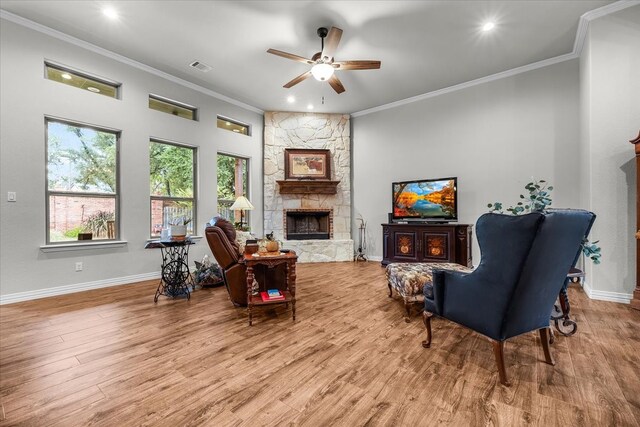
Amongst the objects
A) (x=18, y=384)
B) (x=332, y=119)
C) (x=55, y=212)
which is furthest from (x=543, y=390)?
(x=332, y=119)

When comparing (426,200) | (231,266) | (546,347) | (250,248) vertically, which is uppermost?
(426,200)

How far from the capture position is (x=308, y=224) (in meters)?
6.59

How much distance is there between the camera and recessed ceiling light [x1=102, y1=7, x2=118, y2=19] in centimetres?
319

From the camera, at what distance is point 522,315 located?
1.73 metres

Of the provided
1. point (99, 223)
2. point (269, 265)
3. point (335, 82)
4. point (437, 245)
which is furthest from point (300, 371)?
point (99, 223)

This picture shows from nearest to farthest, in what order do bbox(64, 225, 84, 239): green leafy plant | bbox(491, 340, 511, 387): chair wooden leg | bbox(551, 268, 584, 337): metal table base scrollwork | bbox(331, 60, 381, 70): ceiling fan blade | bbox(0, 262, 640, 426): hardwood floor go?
1. bbox(0, 262, 640, 426): hardwood floor
2. bbox(491, 340, 511, 387): chair wooden leg
3. bbox(551, 268, 584, 337): metal table base scrollwork
4. bbox(331, 60, 381, 70): ceiling fan blade
5. bbox(64, 225, 84, 239): green leafy plant

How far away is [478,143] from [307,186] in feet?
11.4

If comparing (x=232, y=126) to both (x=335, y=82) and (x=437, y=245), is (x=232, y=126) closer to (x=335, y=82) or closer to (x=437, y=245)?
(x=335, y=82)

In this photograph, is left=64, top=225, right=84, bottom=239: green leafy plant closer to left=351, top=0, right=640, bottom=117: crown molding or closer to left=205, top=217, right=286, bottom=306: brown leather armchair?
left=205, top=217, right=286, bottom=306: brown leather armchair

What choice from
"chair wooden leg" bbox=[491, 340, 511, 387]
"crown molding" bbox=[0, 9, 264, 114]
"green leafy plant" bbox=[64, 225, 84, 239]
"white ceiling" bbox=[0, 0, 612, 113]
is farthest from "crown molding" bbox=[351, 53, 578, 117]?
"green leafy plant" bbox=[64, 225, 84, 239]

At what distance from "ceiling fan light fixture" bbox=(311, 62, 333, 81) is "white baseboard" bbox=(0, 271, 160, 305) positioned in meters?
4.07

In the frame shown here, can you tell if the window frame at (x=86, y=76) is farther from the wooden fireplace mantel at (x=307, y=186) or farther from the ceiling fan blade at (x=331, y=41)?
the ceiling fan blade at (x=331, y=41)

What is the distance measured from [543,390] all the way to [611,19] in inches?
169

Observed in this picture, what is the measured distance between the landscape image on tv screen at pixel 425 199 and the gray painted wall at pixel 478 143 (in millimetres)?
309
